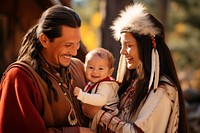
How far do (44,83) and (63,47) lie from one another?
30 cm

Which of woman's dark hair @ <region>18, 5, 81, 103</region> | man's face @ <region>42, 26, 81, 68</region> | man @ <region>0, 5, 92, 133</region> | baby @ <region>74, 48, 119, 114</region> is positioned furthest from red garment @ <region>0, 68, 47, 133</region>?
baby @ <region>74, 48, 119, 114</region>

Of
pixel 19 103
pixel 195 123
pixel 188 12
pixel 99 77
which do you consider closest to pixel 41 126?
pixel 19 103

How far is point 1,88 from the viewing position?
Answer: 414cm

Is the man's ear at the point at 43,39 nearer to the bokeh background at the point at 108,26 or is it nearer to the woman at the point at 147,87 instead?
the woman at the point at 147,87

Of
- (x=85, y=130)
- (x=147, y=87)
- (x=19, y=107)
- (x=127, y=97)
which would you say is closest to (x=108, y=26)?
(x=127, y=97)

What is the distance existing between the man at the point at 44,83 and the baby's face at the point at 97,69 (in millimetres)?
184

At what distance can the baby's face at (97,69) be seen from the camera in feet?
14.3

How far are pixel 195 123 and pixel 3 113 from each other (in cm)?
525

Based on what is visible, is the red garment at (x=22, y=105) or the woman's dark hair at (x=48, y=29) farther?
the woman's dark hair at (x=48, y=29)

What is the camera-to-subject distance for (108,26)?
25.3 ft

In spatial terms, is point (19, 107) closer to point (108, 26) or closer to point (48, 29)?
point (48, 29)

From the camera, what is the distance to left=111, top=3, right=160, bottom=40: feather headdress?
14.1 ft

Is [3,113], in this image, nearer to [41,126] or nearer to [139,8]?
[41,126]

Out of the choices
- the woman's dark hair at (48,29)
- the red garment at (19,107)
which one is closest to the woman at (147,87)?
the woman's dark hair at (48,29)
